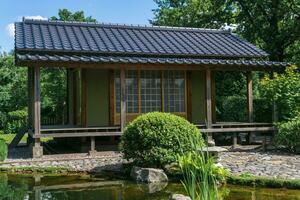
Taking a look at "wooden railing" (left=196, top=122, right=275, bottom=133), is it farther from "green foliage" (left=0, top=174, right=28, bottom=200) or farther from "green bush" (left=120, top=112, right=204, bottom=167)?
"green foliage" (left=0, top=174, right=28, bottom=200)

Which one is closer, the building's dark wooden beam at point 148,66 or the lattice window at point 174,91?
the building's dark wooden beam at point 148,66

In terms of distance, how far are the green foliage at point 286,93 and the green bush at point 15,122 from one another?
1513 centimetres

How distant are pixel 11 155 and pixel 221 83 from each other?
13.7 metres

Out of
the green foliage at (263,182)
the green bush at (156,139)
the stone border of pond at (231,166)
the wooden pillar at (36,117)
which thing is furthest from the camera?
the wooden pillar at (36,117)

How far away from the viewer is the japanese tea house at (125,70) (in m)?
15.1

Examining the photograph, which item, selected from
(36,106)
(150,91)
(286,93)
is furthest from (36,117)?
(286,93)

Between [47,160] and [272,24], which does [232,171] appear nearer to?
[47,160]

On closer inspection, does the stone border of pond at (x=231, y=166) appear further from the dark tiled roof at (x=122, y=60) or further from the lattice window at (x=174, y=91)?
the lattice window at (x=174, y=91)

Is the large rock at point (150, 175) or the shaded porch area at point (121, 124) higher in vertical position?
the shaded porch area at point (121, 124)

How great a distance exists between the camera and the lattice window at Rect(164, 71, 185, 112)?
17.4m

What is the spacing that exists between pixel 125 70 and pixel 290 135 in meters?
6.10

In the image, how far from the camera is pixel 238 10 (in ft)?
90.0

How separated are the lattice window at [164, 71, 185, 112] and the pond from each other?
674cm

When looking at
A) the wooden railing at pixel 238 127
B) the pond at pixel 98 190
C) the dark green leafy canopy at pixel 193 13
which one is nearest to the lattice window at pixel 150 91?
the wooden railing at pixel 238 127
